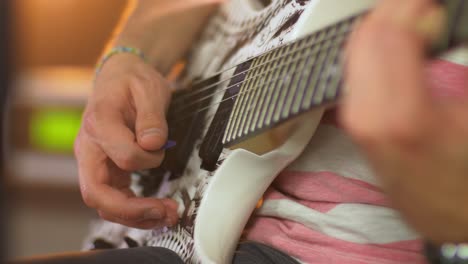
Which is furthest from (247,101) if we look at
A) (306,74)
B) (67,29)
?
(67,29)

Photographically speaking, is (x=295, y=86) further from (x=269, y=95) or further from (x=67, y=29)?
(x=67, y=29)

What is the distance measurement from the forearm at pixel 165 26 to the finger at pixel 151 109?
0.14 m

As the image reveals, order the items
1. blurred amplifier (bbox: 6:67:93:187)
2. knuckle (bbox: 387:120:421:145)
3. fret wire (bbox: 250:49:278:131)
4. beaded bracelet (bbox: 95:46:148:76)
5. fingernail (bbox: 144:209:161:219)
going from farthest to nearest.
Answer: blurred amplifier (bbox: 6:67:93:187) < beaded bracelet (bbox: 95:46:148:76) < fingernail (bbox: 144:209:161:219) < fret wire (bbox: 250:49:278:131) < knuckle (bbox: 387:120:421:145)

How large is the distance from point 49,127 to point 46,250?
0.43 metres

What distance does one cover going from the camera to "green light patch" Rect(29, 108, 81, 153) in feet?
6.81

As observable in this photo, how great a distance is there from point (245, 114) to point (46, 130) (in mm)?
1596

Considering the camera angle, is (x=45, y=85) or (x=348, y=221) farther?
(x=45, y=85)

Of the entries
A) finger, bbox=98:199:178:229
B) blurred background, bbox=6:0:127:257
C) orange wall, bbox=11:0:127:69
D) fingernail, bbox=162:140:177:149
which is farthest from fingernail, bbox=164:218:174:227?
orange wall, bbox=11:0:127:69

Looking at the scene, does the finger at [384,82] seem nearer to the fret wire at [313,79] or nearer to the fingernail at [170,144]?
the fret wire at [313,79]

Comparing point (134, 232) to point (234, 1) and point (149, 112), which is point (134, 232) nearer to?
point (149, 112)

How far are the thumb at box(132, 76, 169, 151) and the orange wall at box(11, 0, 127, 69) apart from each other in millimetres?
1391

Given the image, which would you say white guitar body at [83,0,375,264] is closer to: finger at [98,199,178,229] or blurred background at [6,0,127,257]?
finger at [98,199,178,229]

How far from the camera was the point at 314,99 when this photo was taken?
1.65 ft

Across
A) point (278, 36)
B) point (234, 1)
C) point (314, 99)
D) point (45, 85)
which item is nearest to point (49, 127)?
point (45, 85)
